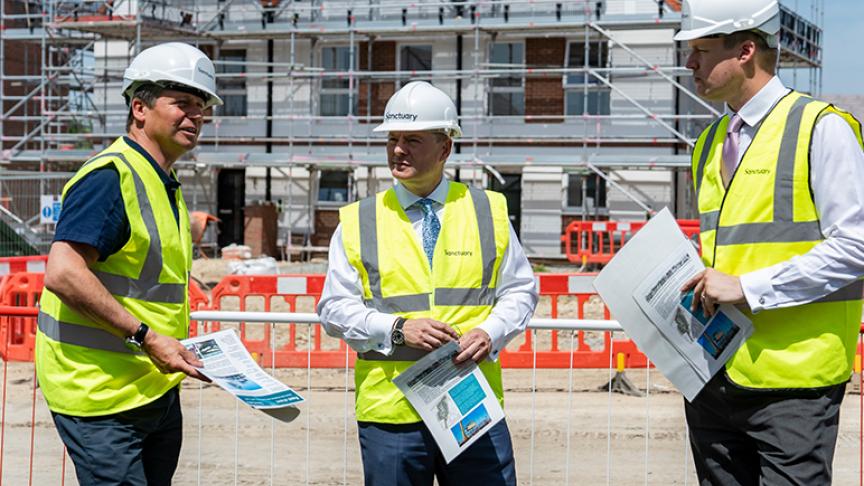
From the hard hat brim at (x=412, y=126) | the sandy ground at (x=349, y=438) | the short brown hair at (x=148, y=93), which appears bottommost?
the sandy ground at (x=349, y=438)

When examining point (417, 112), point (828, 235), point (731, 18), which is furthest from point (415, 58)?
point (828, 235)

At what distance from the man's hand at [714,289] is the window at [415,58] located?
79.2ft

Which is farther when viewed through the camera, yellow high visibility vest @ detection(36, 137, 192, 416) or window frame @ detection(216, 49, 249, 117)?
window frame @ detection(216, 49, 249, 117)

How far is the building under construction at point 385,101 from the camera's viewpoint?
25156mm

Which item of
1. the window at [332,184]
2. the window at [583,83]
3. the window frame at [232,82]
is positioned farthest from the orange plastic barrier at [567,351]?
the window frame at [232,82]

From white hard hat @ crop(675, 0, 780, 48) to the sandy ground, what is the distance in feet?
11.9

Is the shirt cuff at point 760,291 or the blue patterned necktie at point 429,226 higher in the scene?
the blue patterned necktie at point 429,226

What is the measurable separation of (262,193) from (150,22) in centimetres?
503

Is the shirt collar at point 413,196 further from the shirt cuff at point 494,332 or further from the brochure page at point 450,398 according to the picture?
the brochure page at point 450,398

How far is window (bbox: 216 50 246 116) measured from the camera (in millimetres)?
28203

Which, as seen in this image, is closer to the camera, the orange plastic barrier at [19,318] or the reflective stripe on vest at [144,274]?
the reflective stripe on vest at [144,274]

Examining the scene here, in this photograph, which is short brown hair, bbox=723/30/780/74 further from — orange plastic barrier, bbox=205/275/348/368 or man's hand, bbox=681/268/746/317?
orange plastic barrier, bbox=205/275/348/368

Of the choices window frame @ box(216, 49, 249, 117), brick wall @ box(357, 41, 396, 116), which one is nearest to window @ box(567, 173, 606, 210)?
brick wall @ box(357, 41, 396, 116)

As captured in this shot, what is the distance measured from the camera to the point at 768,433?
3.19 metres
